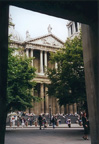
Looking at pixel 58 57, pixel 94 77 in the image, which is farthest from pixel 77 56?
pixel 94 77

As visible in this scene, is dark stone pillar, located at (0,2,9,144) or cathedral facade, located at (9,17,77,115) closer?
dark stone pillar, located at (0,2,9,144)

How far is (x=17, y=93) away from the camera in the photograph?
22.5 meters

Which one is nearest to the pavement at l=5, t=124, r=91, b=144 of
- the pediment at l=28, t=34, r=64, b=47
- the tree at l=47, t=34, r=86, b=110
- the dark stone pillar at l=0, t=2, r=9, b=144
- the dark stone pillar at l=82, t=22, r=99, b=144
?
the tree at l=47, t=34, r=86, b=110

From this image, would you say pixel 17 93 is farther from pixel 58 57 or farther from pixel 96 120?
pixel 96 120

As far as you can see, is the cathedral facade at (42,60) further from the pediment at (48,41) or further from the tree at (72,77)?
the tree at (72,77)

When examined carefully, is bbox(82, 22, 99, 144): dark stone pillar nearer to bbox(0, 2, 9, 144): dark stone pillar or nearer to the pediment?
bbox(0, 2, 9, 144): dark stone pillar

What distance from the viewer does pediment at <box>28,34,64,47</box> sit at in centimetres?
5933

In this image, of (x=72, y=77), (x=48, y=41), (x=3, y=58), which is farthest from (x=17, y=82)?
(x=48, y=41)

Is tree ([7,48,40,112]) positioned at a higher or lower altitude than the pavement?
higher

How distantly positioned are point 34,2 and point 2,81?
90.7 inches

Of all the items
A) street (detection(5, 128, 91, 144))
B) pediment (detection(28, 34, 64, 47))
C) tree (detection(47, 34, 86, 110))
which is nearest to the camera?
street (detection(5, 128, 91, 144))

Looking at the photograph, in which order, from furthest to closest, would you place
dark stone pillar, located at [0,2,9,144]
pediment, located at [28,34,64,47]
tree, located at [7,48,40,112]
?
pediment, located at [28,34,64,47] < tree, located at [7,48,40,112] < dark stone pillar, located at [0,2,9,144]

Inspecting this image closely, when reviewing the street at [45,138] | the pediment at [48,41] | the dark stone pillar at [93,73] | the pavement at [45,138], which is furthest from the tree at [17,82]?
the pediment at [48,41]

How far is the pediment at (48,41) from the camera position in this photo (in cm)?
5933
